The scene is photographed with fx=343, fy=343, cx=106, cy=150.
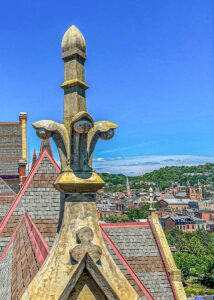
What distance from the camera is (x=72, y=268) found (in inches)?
147

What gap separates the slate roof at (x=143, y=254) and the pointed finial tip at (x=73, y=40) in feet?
25.7

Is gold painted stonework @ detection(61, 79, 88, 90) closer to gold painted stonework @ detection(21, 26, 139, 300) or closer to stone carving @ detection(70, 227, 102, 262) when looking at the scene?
gold painted stonework @ detection(21, 26, 139, 300)

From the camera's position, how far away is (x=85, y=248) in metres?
3.79

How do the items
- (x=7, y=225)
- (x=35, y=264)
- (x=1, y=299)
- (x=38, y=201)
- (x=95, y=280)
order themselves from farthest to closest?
(x=38, y=201) < (x=7, y=225) < (x=1, y=299) < (x=35, y=264) < (x=95, y=280)

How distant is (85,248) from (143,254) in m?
10.1

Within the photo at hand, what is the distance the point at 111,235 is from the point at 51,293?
416 inches

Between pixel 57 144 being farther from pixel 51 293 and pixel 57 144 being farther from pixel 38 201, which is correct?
pixel 38 201

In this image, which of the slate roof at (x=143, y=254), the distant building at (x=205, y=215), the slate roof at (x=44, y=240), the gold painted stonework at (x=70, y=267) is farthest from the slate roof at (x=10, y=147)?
the distant building at (x=205, y=215)

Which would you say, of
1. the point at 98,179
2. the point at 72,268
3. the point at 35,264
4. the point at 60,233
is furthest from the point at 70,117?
the point at 35,264

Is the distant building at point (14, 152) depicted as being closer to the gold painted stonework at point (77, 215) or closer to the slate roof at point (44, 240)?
the slate roof at point (44, 240)

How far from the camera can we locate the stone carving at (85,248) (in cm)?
376

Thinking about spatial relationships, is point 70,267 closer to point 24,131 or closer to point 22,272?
point 22,272

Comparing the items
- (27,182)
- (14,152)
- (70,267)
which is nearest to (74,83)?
(70,267)

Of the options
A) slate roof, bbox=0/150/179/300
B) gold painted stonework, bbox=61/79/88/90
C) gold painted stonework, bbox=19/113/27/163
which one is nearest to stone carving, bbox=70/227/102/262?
slate roof, bbox=0/150/179/300
